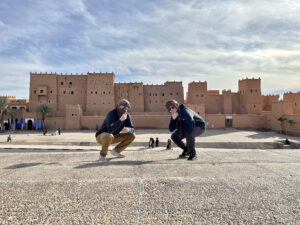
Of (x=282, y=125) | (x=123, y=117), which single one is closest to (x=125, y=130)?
(x=123, y=117)

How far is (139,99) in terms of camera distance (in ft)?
108

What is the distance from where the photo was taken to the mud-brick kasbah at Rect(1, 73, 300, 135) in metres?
27.0

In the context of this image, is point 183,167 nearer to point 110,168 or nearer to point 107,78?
point 110,168

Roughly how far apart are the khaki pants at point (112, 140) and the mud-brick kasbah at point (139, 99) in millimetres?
22090

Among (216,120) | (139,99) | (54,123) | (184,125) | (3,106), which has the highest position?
(139,99)

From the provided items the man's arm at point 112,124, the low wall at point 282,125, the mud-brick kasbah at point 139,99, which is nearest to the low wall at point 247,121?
the mud-brick kasbah at point 139,99

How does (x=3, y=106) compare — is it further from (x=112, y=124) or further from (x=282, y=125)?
(x=282, y=125)

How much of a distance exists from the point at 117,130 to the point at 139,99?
28.8 meters

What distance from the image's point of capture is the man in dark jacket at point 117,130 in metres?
4.32

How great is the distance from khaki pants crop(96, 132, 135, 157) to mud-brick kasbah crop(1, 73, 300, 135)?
22090mm

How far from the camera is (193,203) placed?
75.7 inches

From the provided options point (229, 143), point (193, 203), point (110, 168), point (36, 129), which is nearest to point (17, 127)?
point (36, 129)

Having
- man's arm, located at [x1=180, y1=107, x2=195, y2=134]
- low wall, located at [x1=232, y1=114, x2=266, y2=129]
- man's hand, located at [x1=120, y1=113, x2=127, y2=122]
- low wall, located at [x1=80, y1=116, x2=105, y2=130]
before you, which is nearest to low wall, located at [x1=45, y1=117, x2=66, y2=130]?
low wall, located at [x1=80, y1=116, x2=105, y2=130]

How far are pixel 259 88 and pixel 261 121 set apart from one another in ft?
22.4
